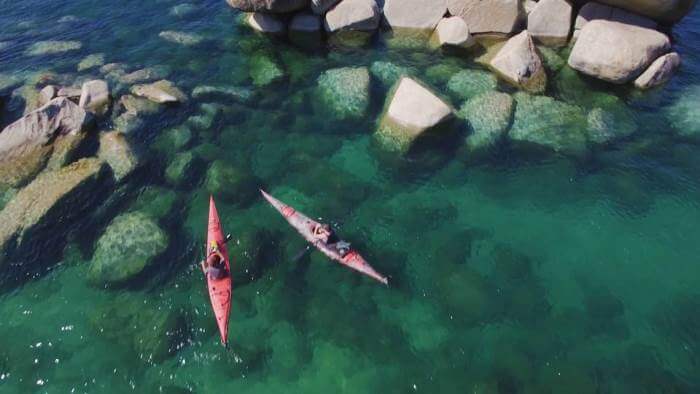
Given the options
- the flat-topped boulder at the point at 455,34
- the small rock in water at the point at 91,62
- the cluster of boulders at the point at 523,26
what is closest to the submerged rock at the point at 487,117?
the cluster of boulders at the point at 523,26

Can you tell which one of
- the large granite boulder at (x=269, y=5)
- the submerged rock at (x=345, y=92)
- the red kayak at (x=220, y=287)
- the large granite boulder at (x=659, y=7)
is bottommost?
the red kayak at (x=220, y=287)

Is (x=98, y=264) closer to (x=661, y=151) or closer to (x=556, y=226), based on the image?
(x=556, y=226)

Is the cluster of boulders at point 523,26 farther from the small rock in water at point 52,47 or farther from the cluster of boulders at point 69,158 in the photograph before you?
the small rock in water at point 52,47

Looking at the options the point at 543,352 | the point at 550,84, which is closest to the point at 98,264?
the point at 543,352

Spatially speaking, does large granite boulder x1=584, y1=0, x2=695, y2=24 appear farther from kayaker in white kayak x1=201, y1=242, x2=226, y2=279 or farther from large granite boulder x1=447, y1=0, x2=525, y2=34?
kayaker in white kayak x1=201, y1=242, x2=226, y2=279

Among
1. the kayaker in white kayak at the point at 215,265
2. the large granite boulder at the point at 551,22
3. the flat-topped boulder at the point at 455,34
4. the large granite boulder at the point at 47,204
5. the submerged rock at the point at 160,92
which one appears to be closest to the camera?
the kayaker in white kayak at the point at 215,265

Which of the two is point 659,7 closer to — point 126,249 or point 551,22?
point 551,22
